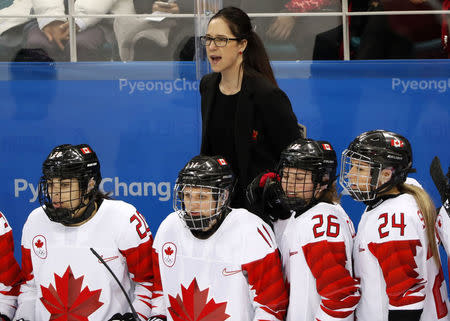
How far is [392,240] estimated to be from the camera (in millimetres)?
2678

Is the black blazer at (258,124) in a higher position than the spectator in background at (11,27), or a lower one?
lower

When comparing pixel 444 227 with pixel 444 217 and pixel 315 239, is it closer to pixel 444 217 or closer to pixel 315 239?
pixel 444 217

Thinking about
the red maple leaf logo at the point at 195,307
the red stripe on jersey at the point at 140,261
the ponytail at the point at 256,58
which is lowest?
the red maple leaf logo at the point at 195,307

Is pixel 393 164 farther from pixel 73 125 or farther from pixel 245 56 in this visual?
pixel 73 125

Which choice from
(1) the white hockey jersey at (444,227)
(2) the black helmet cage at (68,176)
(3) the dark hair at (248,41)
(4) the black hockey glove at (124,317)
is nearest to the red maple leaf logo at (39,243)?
(2) the black helmet cage at (68,176)

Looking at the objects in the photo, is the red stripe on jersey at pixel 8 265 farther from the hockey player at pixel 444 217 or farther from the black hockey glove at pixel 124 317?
the hockey player at pixel 444 217

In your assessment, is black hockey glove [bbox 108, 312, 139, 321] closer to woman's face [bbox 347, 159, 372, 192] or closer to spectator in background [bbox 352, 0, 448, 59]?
woman's face [bbox 347, 159, 372, 192]

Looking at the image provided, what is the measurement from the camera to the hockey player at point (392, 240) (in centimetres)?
266

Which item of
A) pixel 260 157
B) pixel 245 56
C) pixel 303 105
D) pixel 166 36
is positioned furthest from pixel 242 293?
pixel 166 36

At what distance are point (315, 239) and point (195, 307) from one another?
0.55 metres

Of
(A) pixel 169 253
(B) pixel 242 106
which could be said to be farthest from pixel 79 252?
(B) pixel 242 106

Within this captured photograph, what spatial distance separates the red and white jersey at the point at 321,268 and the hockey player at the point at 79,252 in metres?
0.69

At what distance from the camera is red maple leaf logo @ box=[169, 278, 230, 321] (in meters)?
2.80

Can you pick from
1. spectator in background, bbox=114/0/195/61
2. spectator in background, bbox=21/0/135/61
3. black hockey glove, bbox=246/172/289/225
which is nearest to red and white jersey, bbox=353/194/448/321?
black hockey glove, bbox=246/172/289/225
